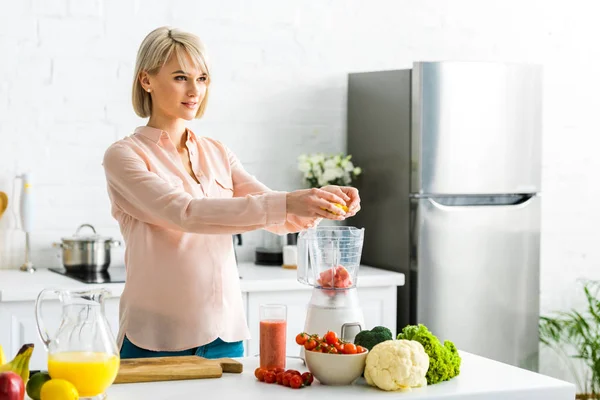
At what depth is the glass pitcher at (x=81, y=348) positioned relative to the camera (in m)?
1.81

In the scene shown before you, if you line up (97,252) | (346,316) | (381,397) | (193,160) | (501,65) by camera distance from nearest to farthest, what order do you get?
(381,397) < (346,316) < (193,160) < (97,252) < (501,65)

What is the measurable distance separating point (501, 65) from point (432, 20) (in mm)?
641

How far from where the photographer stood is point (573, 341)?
472 centimetres

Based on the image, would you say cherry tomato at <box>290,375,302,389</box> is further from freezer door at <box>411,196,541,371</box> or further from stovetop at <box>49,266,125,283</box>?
freezer door at <box>411,196,541,371</box>

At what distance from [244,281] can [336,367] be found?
157 centimetres

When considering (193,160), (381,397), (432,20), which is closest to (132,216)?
(193,160)

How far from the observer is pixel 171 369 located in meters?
2.09

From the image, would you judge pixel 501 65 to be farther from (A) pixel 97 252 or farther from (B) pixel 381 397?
(B) pixel 381 397

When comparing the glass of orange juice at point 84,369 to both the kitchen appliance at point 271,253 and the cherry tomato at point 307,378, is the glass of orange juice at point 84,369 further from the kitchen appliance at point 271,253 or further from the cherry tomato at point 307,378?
the kitchen appliance at point 271,253

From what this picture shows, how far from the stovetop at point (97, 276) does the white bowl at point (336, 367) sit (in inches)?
63.2

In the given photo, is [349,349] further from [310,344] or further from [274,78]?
[274,78]

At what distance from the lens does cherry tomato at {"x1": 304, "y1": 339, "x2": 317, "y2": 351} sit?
2.10 m

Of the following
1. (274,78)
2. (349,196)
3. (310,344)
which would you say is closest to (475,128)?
(274,78)

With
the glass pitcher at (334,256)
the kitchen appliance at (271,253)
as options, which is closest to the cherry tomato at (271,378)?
the glass pitcher at (334,256)
